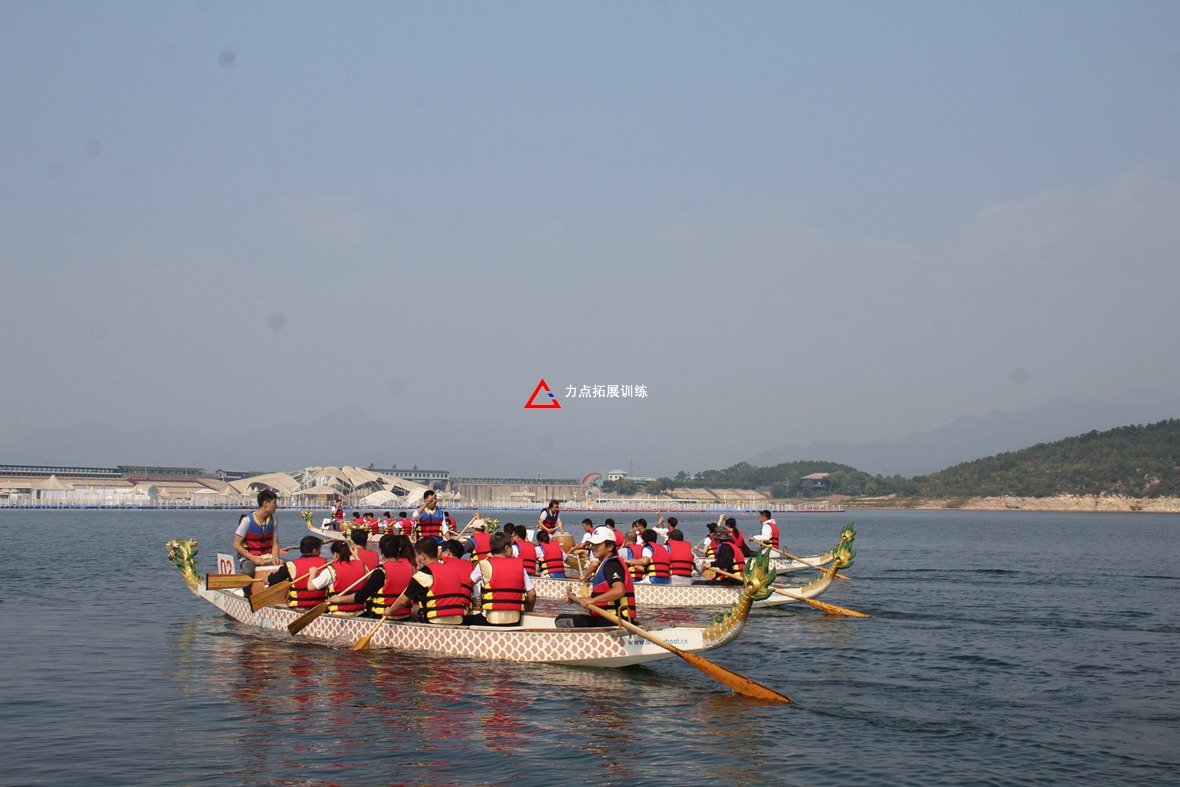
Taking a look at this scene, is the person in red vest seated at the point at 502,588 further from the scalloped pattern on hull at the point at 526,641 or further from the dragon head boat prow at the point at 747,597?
the dragon head boat prow at the point at 747,597

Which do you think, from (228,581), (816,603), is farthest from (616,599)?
(816,603)

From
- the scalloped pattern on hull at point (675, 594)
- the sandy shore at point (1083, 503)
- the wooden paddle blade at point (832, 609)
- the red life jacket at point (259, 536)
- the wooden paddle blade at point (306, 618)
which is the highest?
the red life jacket at point (259, 536)

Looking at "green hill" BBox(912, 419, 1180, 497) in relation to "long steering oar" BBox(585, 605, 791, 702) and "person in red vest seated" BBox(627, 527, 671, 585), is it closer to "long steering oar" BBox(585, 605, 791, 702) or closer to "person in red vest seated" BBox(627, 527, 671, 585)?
"person in red vest seated" BBox(627, 527, 671, 585)

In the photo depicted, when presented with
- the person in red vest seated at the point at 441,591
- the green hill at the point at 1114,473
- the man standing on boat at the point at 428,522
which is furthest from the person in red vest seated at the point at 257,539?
the green hill at the point at 1114,473

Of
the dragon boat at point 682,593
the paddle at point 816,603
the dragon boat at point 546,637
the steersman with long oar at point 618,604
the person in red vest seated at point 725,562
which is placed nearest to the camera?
the steersman with long oar at point 618,604

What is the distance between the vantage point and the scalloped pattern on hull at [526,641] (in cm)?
1622

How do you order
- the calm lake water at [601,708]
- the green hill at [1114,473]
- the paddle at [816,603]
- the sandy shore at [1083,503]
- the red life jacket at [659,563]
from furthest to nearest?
the green hill at [1114,473] → the sandy shore at [1083,503] → the red life jacket at [659,563] → the paddle at [816,603] → the calm lake water at [601,708]

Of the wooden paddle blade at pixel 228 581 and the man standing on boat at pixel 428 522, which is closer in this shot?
the wooden paddle blade at pixel 228 581

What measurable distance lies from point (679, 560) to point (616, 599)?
35.0ft

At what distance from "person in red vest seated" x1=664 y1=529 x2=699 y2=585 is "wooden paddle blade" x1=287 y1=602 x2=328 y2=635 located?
10552 millimetres

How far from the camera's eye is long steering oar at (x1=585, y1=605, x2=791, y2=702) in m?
15.2

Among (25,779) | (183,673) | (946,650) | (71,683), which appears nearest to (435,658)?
(183,673)

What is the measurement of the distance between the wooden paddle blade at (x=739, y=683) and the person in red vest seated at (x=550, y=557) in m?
12.3

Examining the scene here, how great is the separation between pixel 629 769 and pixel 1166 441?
697 feet
